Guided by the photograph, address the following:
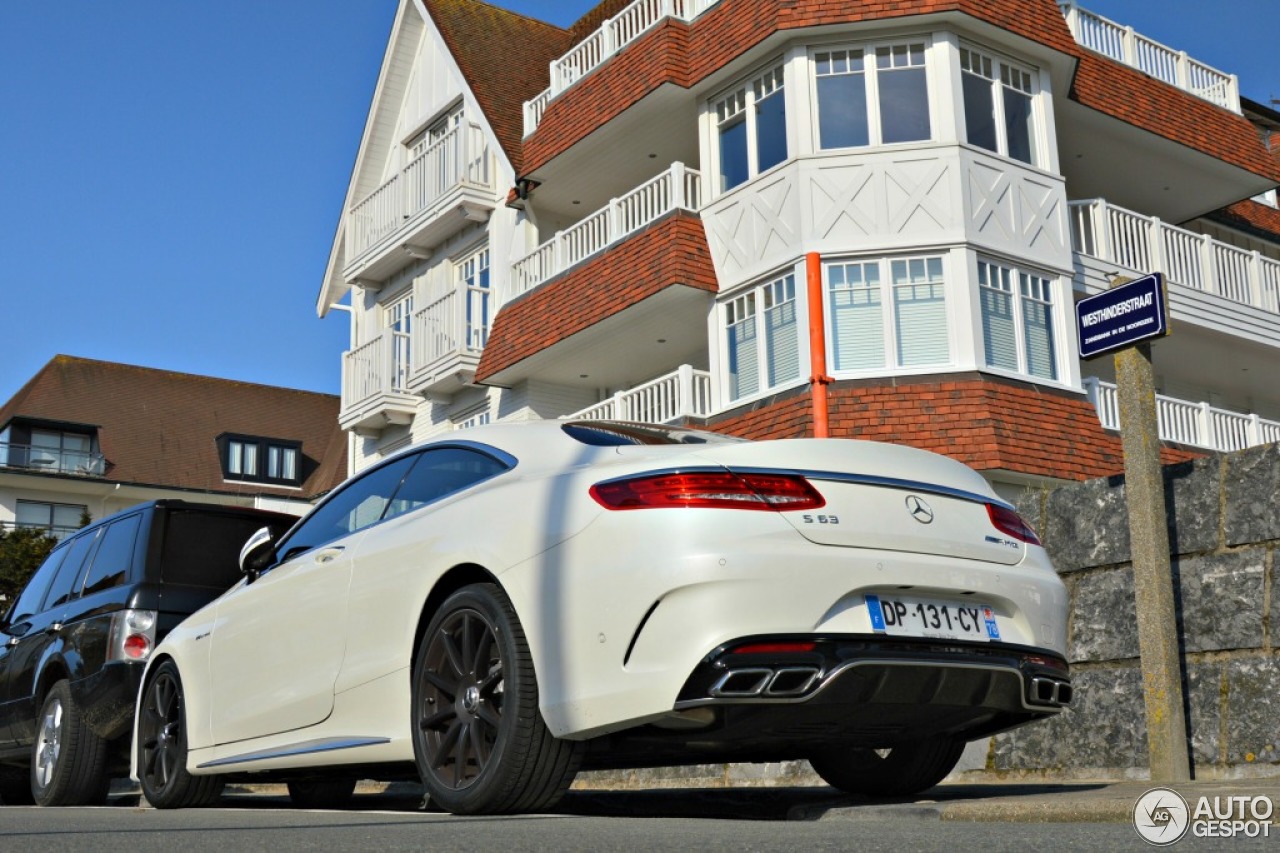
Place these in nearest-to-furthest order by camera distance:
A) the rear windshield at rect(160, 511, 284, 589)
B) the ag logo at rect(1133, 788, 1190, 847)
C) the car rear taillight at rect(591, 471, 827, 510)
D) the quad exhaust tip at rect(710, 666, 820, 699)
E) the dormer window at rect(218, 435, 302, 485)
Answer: the ag logo at rect(1133, 788, 1190, 847) < the quad exhaust tip at rect(710, 666, 820, 699) < the car rear taillight at rect(591, 471, 827, 510) < the rear windshield at rect(160, 511, 284, 589) < the dormer window at rect(218, 435, 302, 485)

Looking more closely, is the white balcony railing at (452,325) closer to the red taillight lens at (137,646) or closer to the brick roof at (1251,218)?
the brick roof at (1251,218)

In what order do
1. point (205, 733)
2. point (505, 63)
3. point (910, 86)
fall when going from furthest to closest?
point (505, 63)
point (910, 86)
point (205, 733)

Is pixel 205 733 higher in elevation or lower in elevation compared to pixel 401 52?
lower

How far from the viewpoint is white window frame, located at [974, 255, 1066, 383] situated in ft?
64.0

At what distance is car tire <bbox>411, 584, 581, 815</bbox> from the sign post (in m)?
3.32

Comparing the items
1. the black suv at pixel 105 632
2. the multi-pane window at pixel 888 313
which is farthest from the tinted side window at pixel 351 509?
the multi-pane window at pixel 888 313

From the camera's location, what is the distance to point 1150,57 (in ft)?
81.4

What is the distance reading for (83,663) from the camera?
9.02 m

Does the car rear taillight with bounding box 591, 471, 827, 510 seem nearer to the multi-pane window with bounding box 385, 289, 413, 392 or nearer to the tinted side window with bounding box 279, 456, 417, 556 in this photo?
the tinted side window with bounding box 279, 456, 417, 556

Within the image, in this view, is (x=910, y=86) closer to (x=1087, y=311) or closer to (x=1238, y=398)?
(x=1238, y=398)

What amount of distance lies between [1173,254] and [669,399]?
817 cm

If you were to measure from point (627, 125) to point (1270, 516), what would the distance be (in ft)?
55.9

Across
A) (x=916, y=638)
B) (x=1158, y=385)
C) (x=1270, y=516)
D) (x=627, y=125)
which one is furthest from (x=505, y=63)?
(x=916, y=638)

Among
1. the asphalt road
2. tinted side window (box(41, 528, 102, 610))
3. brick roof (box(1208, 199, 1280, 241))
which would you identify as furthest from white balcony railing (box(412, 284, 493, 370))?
the asphalt road
